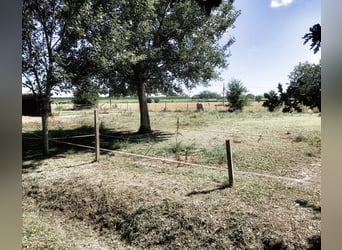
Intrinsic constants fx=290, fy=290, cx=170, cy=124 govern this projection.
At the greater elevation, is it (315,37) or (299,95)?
(315,37)

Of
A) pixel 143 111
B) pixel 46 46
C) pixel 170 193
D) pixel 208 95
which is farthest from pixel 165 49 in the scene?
pixel 170 193

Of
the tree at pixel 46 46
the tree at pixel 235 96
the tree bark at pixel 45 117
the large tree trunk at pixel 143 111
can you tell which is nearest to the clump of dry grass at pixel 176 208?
the tree bark at pixel 45 117

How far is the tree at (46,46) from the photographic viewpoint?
2324 millimetres

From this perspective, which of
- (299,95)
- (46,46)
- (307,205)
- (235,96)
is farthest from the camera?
(235,96)

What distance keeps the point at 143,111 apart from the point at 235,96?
1239 mm

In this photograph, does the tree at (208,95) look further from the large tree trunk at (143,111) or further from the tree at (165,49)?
the large tree trunk at (143,111)

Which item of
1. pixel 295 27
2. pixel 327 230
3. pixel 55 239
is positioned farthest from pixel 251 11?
pixel 55 239

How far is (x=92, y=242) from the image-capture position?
4.98 feet

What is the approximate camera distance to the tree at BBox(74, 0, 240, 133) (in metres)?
3.41

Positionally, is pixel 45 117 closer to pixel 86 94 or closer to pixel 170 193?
pixel 86 94

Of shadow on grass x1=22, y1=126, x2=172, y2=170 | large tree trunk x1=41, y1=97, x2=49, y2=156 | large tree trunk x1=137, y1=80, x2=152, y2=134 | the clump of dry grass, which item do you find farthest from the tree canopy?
large tree trunk x1=137, y1=80, x2=152, y2=134

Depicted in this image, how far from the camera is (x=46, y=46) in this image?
249 centimetres

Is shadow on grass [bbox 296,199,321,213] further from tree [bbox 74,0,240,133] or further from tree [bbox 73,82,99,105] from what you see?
tree [bbox 74,0,240,133]

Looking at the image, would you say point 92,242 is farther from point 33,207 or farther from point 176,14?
point 176,14
